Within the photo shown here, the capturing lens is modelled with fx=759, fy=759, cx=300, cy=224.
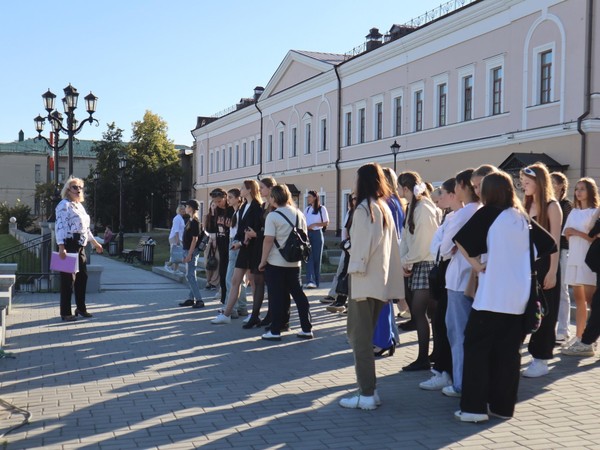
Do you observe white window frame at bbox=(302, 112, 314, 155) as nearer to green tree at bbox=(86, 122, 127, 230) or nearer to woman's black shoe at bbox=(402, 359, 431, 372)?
green tree at bbox=(86, 122, 127, 230)

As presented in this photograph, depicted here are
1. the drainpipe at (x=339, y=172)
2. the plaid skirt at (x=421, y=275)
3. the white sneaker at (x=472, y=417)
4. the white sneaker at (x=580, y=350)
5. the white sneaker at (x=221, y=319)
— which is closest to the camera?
the white sneaker at (x=472, y=417)

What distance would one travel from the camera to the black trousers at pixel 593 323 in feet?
26.2

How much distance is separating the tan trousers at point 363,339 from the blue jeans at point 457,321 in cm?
69

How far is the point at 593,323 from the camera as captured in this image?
8.04 metres

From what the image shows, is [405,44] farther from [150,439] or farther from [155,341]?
[150,439]

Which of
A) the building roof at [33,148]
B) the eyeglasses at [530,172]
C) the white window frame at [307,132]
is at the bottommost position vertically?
the eyeglasses at [530,172]

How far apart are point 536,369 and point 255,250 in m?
4.22

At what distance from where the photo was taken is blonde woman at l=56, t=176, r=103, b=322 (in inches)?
429

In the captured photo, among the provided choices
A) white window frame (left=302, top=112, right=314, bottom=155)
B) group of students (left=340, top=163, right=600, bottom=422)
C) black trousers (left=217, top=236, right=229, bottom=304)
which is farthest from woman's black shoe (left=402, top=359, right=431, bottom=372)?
white window frame (left=302, top=112, right=314, bottom=155)

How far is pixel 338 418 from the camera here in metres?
5.82

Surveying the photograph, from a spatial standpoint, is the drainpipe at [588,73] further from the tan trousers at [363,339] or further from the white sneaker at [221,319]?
the tan trousers at [363,339]

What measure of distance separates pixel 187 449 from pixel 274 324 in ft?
14.2

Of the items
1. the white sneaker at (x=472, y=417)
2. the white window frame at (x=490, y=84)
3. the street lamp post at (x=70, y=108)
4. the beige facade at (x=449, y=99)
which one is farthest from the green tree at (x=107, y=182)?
the white sneaker at (x=472, y=417)

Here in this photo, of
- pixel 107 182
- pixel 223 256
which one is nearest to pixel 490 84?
pixel 223 256
